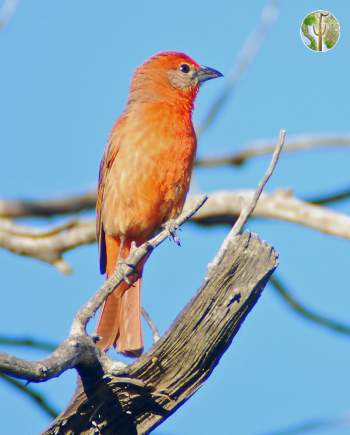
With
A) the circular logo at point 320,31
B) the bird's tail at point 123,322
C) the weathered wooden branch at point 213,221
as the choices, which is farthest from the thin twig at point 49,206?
the circular logo at point 320,31

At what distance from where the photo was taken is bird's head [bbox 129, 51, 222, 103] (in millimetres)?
6145

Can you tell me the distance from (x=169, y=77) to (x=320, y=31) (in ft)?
3.90

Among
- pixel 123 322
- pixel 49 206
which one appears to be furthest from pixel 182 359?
pixel 49 206

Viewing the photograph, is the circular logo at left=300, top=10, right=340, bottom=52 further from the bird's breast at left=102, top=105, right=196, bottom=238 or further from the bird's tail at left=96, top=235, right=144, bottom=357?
the bird's tail at left=96, top=235, right=144, bottom=357

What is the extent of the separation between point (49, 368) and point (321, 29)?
132 inches

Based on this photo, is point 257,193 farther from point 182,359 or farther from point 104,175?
point 104,175

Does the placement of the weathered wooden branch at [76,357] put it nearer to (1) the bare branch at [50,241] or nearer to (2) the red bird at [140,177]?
(2) the red bird at [140,177]

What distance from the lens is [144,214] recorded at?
5500 mm

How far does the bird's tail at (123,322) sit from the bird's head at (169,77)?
1.52 m

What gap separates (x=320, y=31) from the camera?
5598 millimetres

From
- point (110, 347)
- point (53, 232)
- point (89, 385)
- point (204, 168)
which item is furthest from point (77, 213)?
point (89, 385)

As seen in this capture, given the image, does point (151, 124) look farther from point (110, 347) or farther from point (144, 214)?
point (110, 347)

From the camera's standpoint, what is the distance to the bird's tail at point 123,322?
4.77 meters

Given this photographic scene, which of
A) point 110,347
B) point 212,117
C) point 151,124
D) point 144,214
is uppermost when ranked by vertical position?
point 212,117
